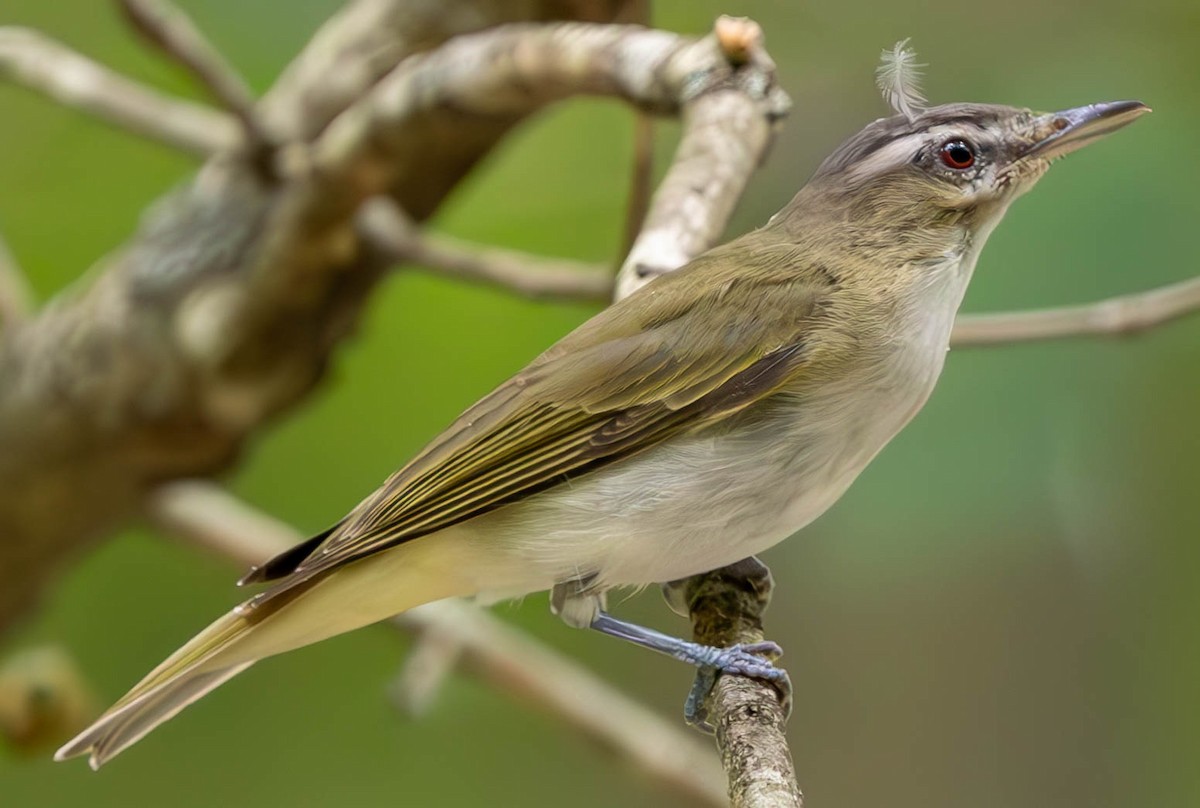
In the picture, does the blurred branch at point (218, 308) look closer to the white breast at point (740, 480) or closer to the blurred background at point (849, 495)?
the blurred background at point (849, 495)

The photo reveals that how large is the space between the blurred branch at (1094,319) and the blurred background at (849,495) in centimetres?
22

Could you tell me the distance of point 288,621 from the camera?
2256 millimetres

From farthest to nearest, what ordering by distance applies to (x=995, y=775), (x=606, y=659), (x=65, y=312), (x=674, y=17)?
(x=606, y=659), (x=995, y=775), (x=674, y=17), (x=65, y=312)

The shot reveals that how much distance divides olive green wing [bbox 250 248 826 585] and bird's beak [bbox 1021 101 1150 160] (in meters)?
0.44

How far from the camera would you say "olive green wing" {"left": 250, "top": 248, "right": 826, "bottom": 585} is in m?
2.15

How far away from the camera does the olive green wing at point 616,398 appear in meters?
2.15

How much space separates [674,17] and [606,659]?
2.16 metres

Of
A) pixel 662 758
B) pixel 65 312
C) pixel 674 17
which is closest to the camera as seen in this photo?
pixel 662 758

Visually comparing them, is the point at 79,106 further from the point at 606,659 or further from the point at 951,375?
the point at 606,659

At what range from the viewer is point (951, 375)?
287cm

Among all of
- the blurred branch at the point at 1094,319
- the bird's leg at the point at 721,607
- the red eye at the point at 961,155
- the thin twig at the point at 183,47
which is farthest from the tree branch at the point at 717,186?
the thin twig at the point at 183,47

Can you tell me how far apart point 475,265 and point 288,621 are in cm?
107

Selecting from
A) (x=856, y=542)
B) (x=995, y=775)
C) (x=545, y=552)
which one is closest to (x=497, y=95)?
(x=545, y=552)

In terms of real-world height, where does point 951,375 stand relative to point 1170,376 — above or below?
below
